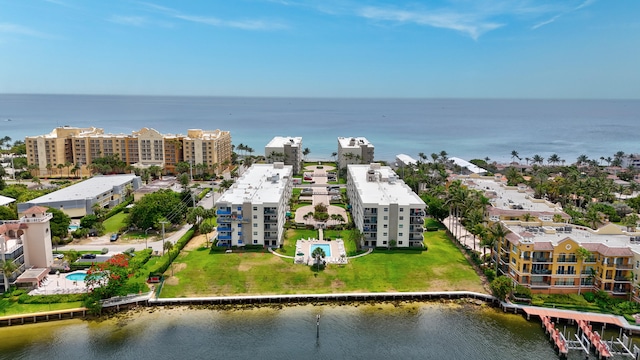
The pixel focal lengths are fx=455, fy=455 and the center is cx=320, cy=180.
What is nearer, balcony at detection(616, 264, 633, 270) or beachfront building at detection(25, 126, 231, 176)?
balcony at detection(616, 264, 633, 270)

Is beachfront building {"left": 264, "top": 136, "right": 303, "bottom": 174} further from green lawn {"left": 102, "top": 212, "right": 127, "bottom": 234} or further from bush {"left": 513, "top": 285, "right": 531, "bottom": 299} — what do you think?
bush {"left": 513, "top": 285, "right": 531, "bottom": 299}

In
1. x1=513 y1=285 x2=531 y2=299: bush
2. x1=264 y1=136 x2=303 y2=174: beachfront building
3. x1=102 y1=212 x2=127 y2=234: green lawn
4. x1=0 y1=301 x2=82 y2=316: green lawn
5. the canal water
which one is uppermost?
x1=264 y1=136 x2=303 y2=174: beachfront building

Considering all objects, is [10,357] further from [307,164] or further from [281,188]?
[307,164]

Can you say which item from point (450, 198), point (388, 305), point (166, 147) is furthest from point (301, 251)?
point (166, 147)

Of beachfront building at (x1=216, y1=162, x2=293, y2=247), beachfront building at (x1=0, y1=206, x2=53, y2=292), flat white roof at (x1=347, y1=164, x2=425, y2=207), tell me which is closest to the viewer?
beachfront building at (x1=0, y1=206, x2=53, y2=292)

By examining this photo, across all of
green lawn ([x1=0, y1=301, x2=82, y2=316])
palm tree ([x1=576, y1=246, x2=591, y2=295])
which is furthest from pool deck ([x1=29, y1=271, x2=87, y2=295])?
palm tree ([x1=576, y1=246, x2=591, y2=295])

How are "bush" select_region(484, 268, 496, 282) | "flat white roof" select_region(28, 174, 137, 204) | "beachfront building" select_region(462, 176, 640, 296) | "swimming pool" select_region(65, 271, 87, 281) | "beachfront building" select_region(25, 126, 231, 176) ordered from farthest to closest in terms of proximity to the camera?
"beachfront building" select_region(25, 126, 231, 176) → "flat white roof" select_region(28, 174, 137, 204) → "bush" select_region(484, 268, 496, 282) → "swimming pool" select_region(65, 271, 87, 281) → "beachfront building" select_region(462, 176, 640, 296)

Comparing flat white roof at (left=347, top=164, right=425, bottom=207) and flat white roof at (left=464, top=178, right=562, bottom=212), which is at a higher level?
flat white roof at (left=347, top=164, right=425, bottom=207)

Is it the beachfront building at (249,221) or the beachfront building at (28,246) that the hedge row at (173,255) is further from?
the beachfront building at (28,246)
